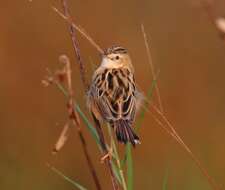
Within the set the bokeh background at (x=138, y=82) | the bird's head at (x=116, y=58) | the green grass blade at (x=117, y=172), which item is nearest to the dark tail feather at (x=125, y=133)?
the green grass blade at (x=117, y=172)

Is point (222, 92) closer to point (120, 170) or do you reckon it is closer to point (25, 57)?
point (25, 57)

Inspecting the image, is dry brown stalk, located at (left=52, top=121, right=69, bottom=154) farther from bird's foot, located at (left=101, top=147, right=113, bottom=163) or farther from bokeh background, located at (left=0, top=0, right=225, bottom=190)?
bokeh background, located at (left=0, top=0, right=225, bottom=190)

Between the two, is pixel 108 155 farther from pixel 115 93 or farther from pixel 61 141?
pixel 115 93

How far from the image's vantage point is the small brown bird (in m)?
4.21

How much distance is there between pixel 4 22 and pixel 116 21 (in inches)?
46.5

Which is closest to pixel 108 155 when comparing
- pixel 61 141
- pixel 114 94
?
pixel 61 141

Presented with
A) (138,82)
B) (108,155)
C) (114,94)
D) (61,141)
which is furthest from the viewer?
(138,82)

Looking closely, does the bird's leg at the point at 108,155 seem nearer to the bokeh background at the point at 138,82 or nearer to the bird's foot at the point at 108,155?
the bird's foot at the point at 108,155

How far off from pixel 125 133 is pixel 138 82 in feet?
16.6

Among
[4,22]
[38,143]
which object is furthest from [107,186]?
[4,22]

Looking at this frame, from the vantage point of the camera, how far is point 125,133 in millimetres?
3967

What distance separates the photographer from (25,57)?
898 centimetres

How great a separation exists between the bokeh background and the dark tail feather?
2.94 metres

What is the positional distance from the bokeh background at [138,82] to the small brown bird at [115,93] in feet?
8.51
